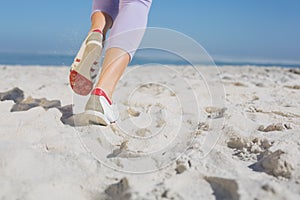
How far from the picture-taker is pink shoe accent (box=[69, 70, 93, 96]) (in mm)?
1535

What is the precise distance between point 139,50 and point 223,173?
93cm

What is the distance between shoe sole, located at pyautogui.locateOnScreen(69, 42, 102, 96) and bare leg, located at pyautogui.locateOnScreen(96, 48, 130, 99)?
0.05m

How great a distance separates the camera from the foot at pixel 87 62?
1.52 metres

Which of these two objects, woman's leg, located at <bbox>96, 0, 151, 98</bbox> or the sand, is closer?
the sand

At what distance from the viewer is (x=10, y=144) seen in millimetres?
1159

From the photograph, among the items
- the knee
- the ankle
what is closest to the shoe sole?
the ankle

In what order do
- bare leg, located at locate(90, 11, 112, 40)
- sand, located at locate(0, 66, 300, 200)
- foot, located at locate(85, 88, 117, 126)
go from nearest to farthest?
1. sand, located at locate(0, 66, 300, 200)
2. foot, located at locate(85, 88, 117, 126)
3. bare leg, located at locate(90, 11, 112, 40)

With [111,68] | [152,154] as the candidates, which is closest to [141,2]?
[111,68]

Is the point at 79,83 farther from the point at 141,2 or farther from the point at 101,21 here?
the point at 141,2

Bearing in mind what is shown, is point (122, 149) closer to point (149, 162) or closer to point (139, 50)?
point (149, 162)

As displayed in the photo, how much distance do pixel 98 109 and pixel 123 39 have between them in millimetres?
369

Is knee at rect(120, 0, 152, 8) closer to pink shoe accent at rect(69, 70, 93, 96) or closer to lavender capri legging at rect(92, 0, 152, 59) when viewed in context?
lavender capri legging at rect(92, 0, 152, 59)

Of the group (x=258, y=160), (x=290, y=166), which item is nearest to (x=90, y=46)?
(x=258, y=160)

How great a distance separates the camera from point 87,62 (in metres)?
1.54
